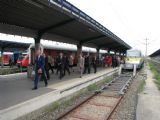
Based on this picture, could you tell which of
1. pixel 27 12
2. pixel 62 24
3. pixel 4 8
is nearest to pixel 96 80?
pixel 62 24

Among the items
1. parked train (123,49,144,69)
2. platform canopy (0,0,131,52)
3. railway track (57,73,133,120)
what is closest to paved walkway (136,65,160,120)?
railway track (57,73,133,120)

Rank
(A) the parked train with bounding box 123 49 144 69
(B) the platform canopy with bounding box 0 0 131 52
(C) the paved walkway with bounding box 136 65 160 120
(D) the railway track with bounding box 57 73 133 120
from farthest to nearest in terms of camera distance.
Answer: (A) the parked train with bounding box 123 49 144 69 < (B) the platform canopy with bounding box 0 0 131 52 < (D) the railway track with bounding box 57 73 133 120 < (C) the paved walkway with bounding box 136 65 160 120

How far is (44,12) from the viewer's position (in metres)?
12.9

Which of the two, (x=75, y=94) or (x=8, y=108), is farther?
(x=75, y=94)

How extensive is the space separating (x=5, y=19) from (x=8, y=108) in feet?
21.5

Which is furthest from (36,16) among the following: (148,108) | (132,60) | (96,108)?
(132,60)

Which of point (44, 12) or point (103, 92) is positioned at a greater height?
point (44, 12)

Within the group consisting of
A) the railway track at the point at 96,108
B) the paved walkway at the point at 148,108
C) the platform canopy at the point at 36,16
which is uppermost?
the platform canopy at the point at 36,16

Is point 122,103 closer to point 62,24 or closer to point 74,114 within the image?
point 74,114

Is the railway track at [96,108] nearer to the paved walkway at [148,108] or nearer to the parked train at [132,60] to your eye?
the paved walkway at [148,108]

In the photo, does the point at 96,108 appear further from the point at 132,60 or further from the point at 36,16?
the point at 132,60

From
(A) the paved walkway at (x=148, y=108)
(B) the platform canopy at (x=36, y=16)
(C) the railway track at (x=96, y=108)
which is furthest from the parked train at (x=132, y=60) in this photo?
(A) the paved walkway at (x=148, y=108)

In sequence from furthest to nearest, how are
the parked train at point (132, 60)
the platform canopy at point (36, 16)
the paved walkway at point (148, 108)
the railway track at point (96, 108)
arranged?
the parked train at point (132, 60) < the platform canopy at point (36, 16) < the railway track at point (96, 108) < the paved walkway at point (148, 108)

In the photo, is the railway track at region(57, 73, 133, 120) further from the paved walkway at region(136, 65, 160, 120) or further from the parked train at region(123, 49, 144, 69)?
the parked train at region(123, 49, 144, 69)
